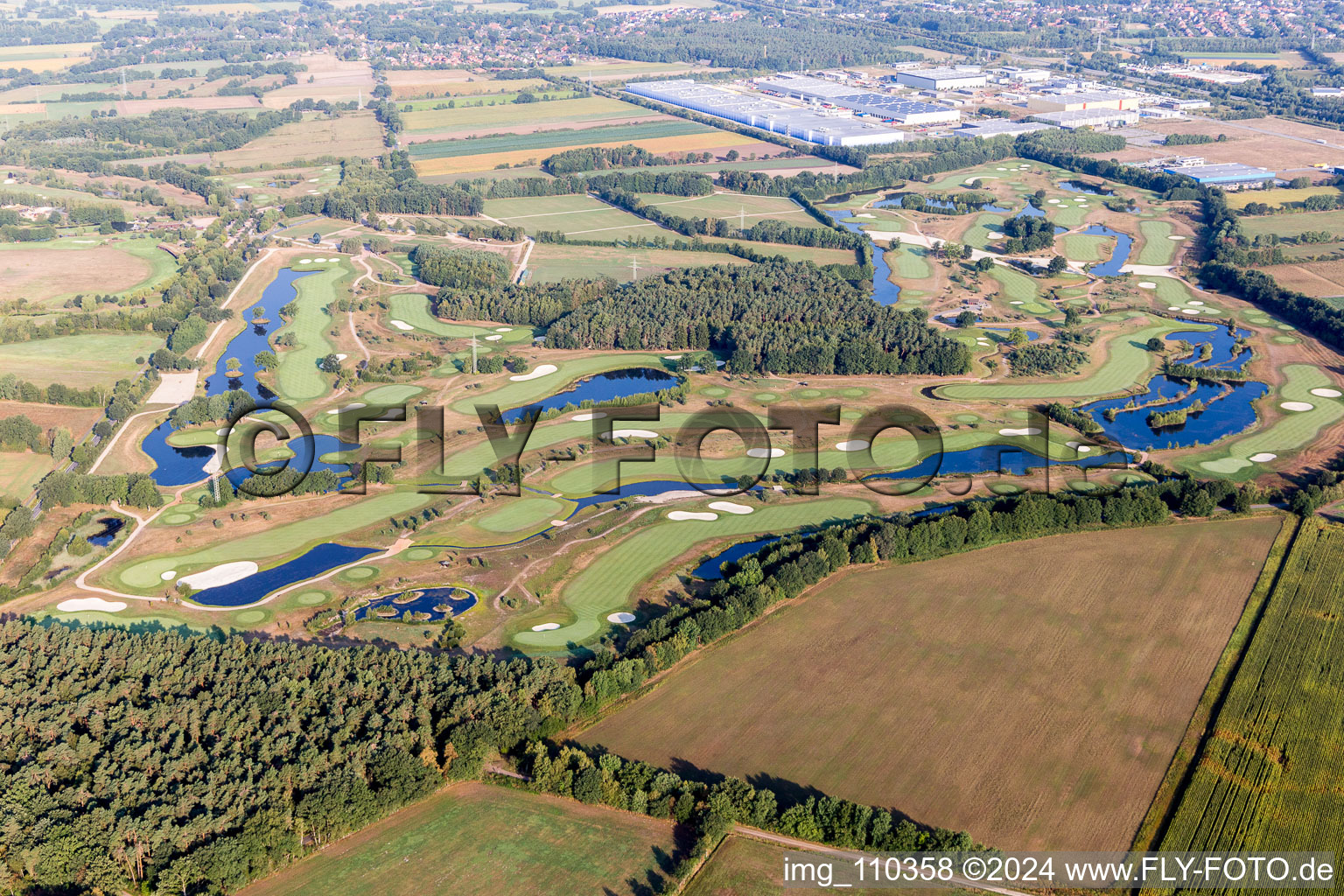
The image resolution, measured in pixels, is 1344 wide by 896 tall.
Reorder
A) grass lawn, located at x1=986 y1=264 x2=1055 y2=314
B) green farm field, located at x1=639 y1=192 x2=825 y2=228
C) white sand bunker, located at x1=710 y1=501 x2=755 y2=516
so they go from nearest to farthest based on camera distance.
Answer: white sand bunker, located at x1=710 y1=501 x2=755 y2=516
grass lawn, located at x1=986 y1=264 x2=1055 y2=314
green farm field, located at x1=639 y1=192 x2=825 y2=228

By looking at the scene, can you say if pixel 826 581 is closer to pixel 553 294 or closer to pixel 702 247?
pixel 553 294

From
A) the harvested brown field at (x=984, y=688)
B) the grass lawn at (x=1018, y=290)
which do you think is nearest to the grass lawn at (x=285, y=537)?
the harvested brown field at (x=984, y=688)

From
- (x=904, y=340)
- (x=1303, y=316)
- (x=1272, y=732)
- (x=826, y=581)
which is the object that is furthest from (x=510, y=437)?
(x=1303, y=316)

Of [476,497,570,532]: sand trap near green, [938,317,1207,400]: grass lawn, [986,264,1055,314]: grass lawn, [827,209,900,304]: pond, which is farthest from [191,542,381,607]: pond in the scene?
[986,264,1055,314]: grass lawn

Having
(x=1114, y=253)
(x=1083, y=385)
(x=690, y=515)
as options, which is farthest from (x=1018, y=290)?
(x=690, y=515)

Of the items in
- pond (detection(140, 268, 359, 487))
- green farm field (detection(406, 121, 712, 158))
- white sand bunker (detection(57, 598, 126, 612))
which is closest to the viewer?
white sand bunker (detection(57, 598, 126, 612))

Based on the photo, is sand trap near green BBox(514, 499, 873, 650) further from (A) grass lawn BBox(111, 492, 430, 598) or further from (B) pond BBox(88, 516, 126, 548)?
(B) pond BBox(88, 516, 126, 548)

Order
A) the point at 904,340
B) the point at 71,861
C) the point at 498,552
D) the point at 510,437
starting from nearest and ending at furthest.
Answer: the point at 71,861 < the point at 498,552 < the point at 510,437 < the point at 904,340
